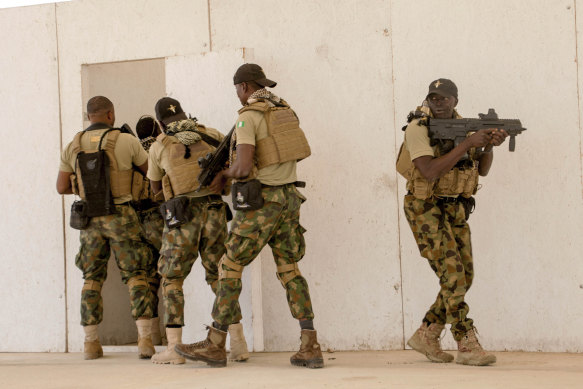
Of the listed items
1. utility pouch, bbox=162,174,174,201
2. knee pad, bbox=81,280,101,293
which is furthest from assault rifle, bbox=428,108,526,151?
knee pad, bbox=81,280,101,293

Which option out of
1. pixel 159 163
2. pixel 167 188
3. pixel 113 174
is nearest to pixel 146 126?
pixel 113 174

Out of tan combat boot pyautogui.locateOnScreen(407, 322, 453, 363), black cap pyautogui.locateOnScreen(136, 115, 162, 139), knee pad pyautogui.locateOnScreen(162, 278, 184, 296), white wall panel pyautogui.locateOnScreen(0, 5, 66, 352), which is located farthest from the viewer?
white wall panel pyautogui.locateOnScreen(0, 5, 66, 352)

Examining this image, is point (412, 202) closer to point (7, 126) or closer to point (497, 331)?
point (497, 331)

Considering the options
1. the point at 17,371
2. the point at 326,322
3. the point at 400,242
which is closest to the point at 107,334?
the point at 17,371

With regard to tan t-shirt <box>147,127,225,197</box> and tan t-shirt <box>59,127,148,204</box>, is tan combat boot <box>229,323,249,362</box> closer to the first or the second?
tan t-shirt <box>147,127,225,197</box>

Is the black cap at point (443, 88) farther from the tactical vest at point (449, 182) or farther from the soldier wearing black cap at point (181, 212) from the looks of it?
the soldier wearing black cap at point (181, 212)

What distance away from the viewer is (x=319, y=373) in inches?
214

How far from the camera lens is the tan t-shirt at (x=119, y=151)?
6566 millimetres

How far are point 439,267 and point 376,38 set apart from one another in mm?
1941

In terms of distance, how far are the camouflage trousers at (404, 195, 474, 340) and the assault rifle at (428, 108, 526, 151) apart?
1.46 ft

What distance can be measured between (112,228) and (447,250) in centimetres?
248

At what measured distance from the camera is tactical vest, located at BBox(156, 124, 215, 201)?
6.09 metres

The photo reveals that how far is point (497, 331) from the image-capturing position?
6363mm

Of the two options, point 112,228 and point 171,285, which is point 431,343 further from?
point 112,228
